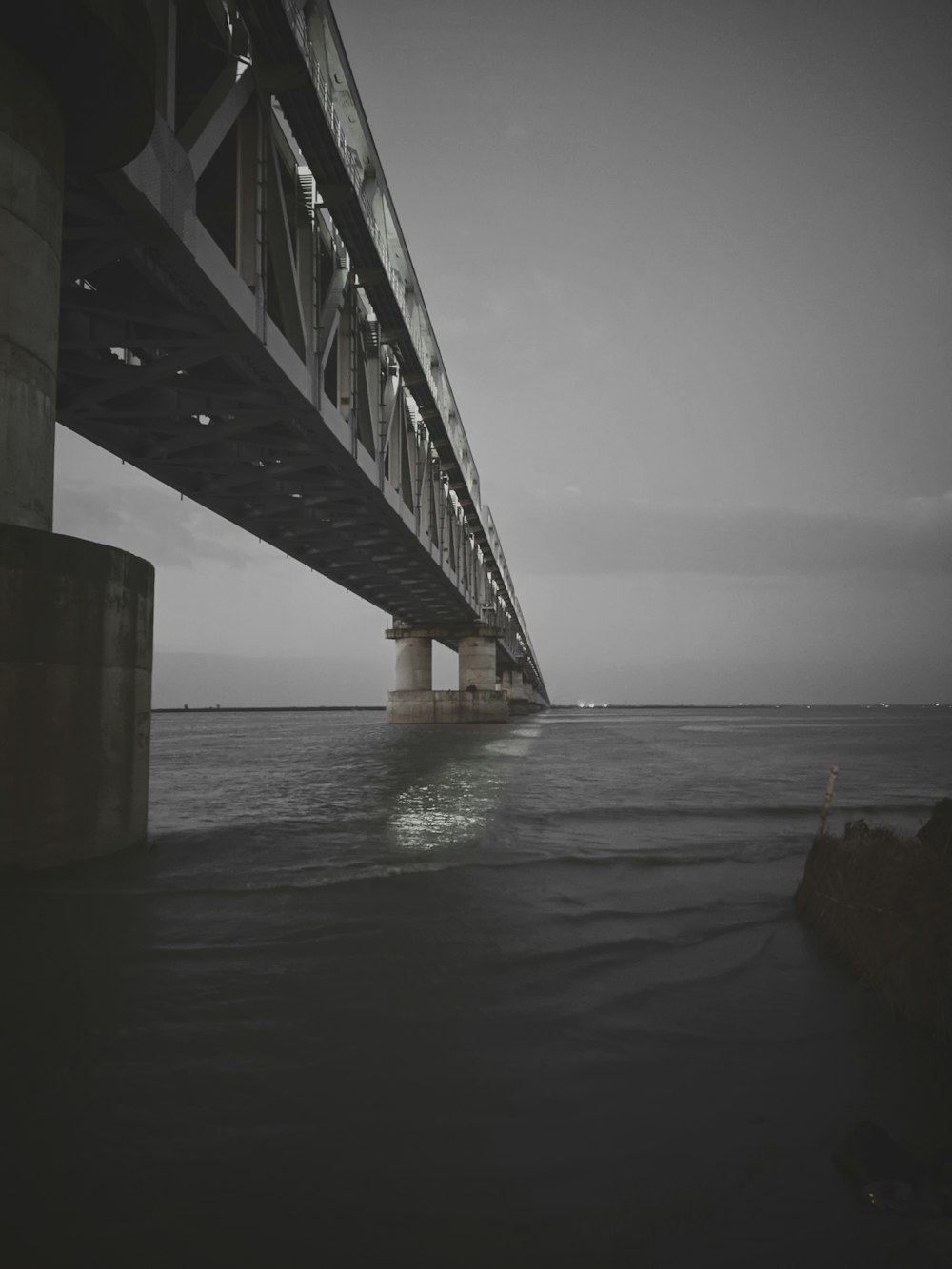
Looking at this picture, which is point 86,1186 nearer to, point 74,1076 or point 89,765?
point 74,1076

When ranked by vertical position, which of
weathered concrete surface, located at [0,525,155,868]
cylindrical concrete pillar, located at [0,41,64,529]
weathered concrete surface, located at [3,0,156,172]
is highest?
weathered concrete surface, located at [3,0,156,172]

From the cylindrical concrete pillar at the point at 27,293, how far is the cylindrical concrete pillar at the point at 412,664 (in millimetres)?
57516

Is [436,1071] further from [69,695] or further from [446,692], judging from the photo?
[446,692]

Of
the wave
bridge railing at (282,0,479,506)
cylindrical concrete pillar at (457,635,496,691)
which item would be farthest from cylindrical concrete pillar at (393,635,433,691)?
the wave

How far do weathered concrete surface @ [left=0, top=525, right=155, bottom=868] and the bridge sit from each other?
2cm

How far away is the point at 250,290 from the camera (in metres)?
12.7

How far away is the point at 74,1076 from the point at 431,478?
31260 mm

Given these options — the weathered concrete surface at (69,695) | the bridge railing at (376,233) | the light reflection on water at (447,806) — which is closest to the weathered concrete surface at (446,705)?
the bridge railing at (376,233)

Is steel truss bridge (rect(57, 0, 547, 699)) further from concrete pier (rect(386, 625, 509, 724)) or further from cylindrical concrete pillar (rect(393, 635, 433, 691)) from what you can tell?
cylindrical concrete pillar (rect(393, 635, 433, 691))

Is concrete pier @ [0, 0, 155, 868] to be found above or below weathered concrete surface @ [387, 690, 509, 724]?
above

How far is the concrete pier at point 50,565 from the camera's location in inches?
236

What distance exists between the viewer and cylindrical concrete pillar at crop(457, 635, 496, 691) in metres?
62.0

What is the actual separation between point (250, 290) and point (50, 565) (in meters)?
8.55

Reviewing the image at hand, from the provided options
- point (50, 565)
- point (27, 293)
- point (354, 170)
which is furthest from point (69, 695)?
point (354, 170)
